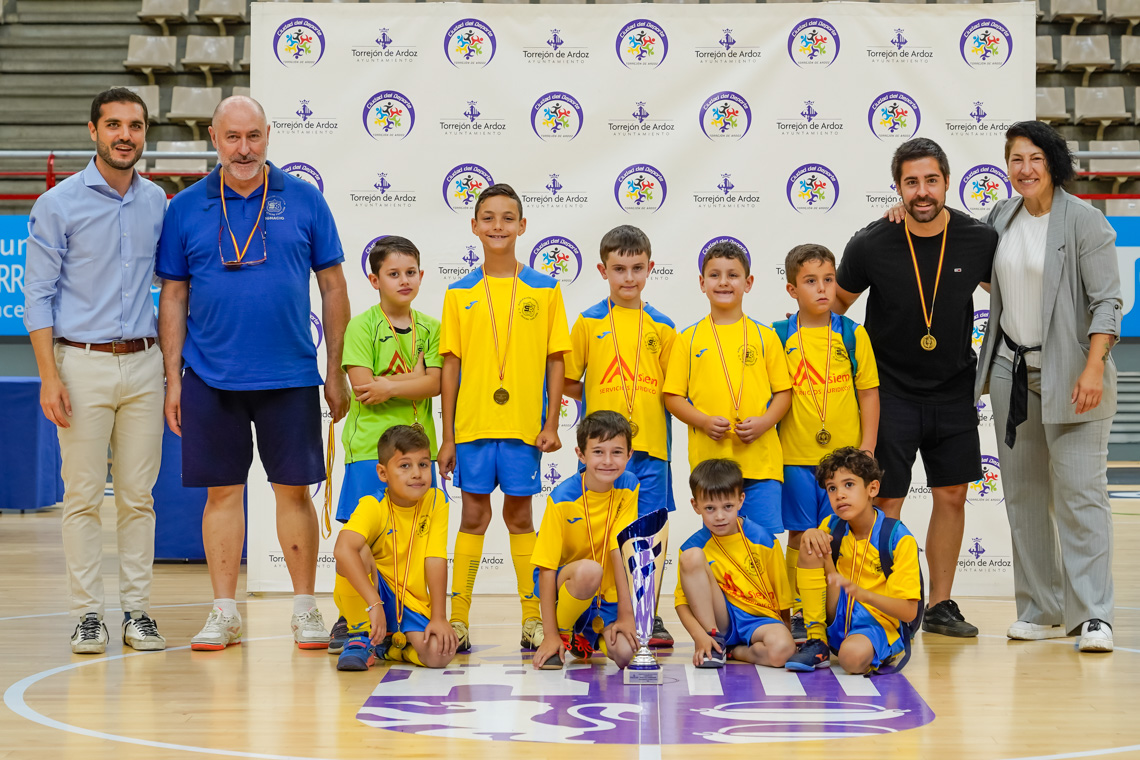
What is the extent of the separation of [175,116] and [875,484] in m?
11.3

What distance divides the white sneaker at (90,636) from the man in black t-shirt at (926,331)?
10.3 ft

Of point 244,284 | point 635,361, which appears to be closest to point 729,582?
point 635,361

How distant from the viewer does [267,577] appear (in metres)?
5.63

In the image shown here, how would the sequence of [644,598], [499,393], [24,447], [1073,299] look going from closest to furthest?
[644,598] < [499,393] < [1073,299] < [24,447]

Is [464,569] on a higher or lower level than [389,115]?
lower

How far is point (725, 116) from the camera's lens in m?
5.63

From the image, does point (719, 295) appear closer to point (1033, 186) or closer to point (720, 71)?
point (1033, 186)

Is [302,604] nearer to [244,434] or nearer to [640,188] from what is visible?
[244,434]

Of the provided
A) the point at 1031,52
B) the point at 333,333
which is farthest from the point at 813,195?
the point at 333,333

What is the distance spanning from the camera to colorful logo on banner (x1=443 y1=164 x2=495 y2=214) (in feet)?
18.5

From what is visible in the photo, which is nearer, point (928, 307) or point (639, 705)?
point (639, 705)

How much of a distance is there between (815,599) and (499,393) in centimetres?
139

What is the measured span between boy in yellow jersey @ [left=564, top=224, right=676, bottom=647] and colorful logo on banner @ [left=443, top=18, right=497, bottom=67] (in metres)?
1.87

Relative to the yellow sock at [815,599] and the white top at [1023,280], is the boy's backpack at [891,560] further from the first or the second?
the white top at [1023,280]
